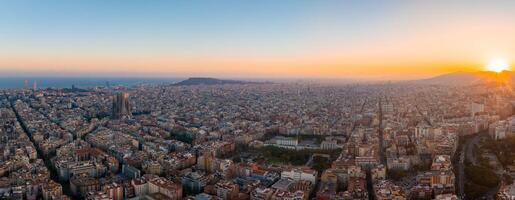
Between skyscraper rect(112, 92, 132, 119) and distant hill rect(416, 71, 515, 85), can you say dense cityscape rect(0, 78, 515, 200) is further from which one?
distant hill rect(416, 71, 515, 85)

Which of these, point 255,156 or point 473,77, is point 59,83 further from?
point 255,156

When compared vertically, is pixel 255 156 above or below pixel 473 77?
below

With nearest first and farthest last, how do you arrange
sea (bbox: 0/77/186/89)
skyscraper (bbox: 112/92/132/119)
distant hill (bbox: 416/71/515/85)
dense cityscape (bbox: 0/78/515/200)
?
dense cityscape (bbox: 0/78/515/200) → skyscraper (bbox: 112/92/132/119) → distant hill (bbox: 416/71/515/85) → sea (bbox: 0/77/186/89)

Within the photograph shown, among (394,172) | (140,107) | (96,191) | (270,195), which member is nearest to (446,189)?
(394,172)

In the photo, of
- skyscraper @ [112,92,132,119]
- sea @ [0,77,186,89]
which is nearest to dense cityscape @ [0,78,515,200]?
skyscraper @ [112,92,132,119]

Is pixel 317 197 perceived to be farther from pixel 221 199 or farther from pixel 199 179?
pixel 199 179

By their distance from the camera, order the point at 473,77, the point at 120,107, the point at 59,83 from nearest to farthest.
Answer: the point at 120,107 → the point at 473,77 → the point at 59,83

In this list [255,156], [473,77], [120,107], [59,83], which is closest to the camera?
[255,156]

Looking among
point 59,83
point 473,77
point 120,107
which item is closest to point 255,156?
point 120,107

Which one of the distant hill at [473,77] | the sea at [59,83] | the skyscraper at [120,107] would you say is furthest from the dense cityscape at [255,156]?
the distant hill at [473,77]
